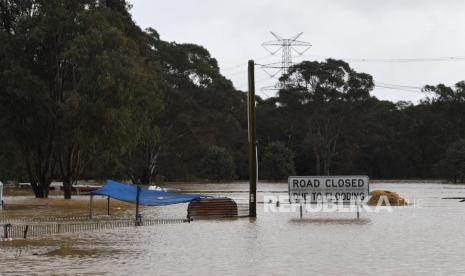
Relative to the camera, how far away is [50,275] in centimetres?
1446

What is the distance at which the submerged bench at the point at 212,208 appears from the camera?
3362cm

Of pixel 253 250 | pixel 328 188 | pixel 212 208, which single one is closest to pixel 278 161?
pixel 328 188

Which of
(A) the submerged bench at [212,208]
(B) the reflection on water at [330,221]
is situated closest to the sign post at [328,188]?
(B) the reflection on water at [330,221]

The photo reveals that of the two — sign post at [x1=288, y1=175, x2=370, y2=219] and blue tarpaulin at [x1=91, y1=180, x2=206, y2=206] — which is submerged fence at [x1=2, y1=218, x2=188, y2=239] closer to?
blue tarpaulin at [x1=91, y1=180, x2=206, y2=206]

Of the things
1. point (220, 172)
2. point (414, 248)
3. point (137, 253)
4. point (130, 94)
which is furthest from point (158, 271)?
point (220, 172)

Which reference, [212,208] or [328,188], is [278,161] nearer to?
[328,188]

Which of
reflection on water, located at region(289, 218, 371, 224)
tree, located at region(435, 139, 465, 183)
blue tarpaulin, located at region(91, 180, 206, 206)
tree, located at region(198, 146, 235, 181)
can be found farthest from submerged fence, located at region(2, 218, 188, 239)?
tree, located at region(435, 139, 465, 183)

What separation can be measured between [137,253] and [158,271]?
12.6 feet

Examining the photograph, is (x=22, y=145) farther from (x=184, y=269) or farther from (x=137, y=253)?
(x=184, y=269)

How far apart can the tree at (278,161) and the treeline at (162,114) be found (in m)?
0.20

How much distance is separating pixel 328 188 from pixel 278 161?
79.8 metres

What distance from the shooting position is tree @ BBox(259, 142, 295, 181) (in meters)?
115

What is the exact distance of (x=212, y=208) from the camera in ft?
112

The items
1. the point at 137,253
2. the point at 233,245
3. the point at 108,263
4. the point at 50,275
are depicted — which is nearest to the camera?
the point at 50,275
